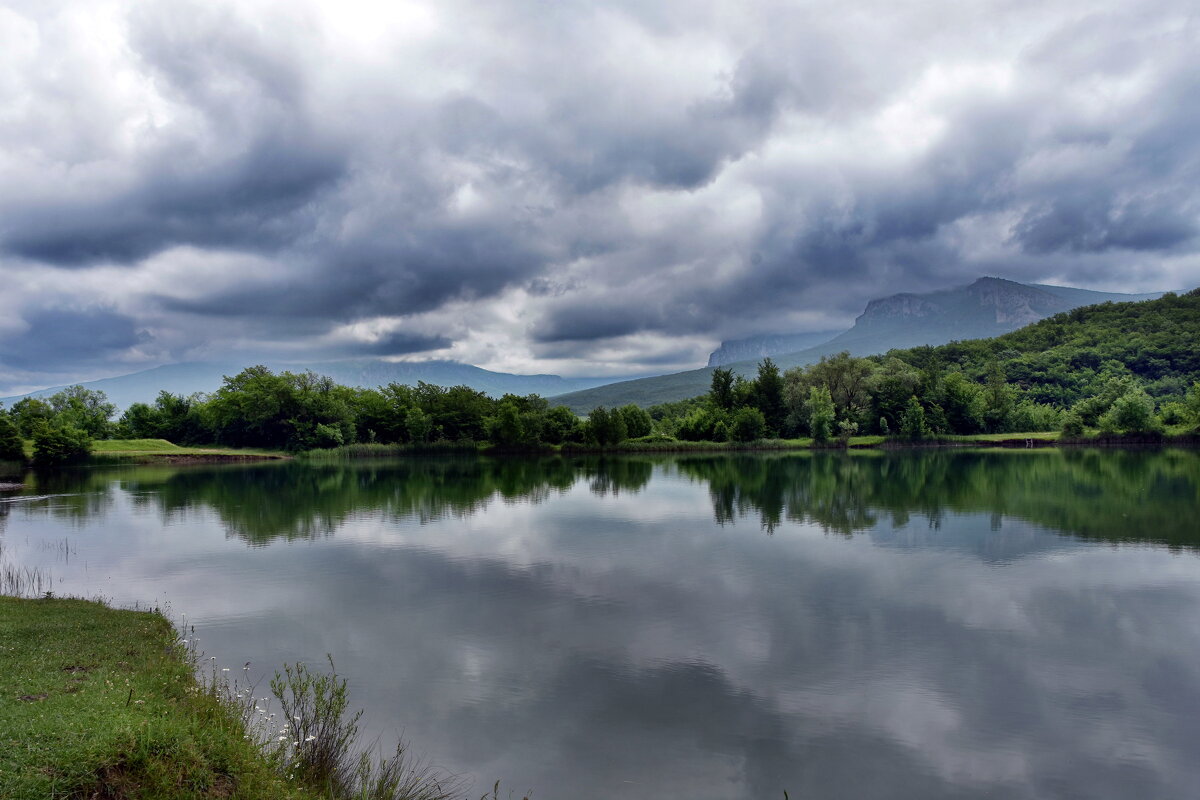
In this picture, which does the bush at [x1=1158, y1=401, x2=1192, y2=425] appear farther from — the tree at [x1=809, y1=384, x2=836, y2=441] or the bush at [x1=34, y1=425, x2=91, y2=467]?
the bush at [x1=34, y1=425, x2=91, y2=467]

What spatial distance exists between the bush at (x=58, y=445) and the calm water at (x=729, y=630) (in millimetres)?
53182

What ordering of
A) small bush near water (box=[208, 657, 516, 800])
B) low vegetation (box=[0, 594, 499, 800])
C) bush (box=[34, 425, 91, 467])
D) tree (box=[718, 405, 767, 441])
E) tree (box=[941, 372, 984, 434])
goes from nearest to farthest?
low vegetation (box=[0, 594, 499, 800]) → small bush near water (box=[208, 657, 516, 800]) → bush (box=[34, 425, 91, 467]) → tree (box=[718, 405, 767, 441]) → tree (box=[941, 372, 984, 434])

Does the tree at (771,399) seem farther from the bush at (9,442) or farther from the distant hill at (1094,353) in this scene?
the bush at (9,442)

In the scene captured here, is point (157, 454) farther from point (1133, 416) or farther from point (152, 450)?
point (1133, 416)

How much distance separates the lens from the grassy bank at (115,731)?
663 centimetres

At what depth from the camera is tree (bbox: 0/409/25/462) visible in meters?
74.0

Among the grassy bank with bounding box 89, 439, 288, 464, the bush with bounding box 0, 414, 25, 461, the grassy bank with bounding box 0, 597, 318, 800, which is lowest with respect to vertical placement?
the grassy bank with bounding box 0, 597, 318, 800

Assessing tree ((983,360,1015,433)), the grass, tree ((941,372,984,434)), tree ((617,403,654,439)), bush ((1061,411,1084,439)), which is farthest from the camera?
tree ((983,360,1015,433))

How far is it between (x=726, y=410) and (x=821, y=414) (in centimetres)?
1695

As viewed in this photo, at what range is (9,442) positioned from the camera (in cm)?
7425

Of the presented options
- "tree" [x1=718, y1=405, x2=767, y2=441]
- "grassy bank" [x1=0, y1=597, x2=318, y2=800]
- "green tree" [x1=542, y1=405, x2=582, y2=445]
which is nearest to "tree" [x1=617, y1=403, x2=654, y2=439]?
"green tree" [x1=542, y1=405, x2=582, y2=445]

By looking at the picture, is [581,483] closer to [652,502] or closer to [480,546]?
[652,502]

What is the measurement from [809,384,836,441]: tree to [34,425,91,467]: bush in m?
96.1

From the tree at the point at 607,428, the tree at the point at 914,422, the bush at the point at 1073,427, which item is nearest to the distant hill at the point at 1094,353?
the tree at the point at 914,422
